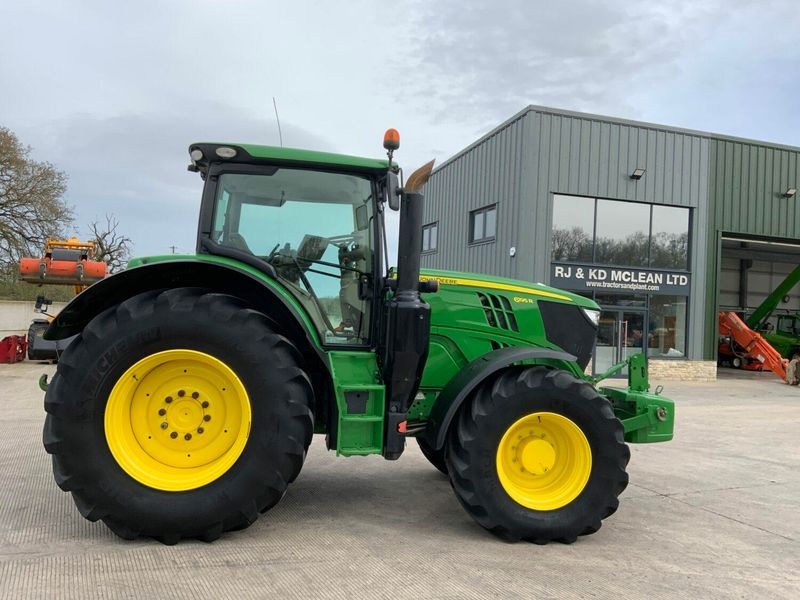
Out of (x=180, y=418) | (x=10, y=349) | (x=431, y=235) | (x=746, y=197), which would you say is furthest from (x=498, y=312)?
(x=431, y=235)

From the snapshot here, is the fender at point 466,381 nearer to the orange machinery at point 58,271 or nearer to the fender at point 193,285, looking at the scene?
the fender at point 193,285

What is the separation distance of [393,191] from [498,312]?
1.34 metres

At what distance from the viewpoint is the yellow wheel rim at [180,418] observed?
3.56 m

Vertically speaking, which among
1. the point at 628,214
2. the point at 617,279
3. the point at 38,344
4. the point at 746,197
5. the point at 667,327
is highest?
the point at 746,197

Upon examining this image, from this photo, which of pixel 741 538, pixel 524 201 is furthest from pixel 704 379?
pixel 741 538

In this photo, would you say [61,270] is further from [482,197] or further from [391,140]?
[391,140]

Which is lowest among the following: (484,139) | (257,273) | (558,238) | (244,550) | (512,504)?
(244,550)

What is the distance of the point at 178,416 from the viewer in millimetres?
3672

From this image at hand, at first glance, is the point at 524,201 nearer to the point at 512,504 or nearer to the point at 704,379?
the point at 704,379

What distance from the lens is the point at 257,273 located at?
3803 mm

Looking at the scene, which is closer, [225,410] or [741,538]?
[225,410]

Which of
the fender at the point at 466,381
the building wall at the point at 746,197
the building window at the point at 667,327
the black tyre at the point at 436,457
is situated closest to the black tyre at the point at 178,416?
the fender at the point at 466,381

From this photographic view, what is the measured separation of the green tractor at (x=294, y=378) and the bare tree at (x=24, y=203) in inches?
1006

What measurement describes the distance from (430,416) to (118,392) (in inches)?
78.1
